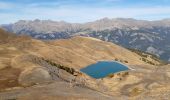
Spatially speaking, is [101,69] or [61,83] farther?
[101,69]

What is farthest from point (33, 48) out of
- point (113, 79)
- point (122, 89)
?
point (122, 89)

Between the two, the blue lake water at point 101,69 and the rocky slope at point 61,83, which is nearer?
the rocky slope at point 61,83

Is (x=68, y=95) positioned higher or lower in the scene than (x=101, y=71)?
higher

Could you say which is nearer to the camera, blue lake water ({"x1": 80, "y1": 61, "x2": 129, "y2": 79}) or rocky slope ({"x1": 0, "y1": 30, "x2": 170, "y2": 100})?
rocky slope ({"x1": 0, "y1": 30, "x2": 170, "y2": 100})

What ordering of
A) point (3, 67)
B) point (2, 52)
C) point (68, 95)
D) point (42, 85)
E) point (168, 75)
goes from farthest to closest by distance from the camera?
point (2, 52) → point (168, 75) → point (3, 67) → point (42, 85) → point (68, 95)

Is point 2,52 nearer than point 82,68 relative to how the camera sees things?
Yes

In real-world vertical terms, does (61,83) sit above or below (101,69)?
above

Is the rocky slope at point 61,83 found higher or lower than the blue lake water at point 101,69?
higher

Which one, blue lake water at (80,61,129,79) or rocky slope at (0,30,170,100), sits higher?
rocky slope at (0,30,170,100)

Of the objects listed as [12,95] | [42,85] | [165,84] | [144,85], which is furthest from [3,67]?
[165,84]

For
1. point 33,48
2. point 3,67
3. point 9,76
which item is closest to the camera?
point 9,76

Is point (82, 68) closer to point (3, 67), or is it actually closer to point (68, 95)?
point (3, 67)
